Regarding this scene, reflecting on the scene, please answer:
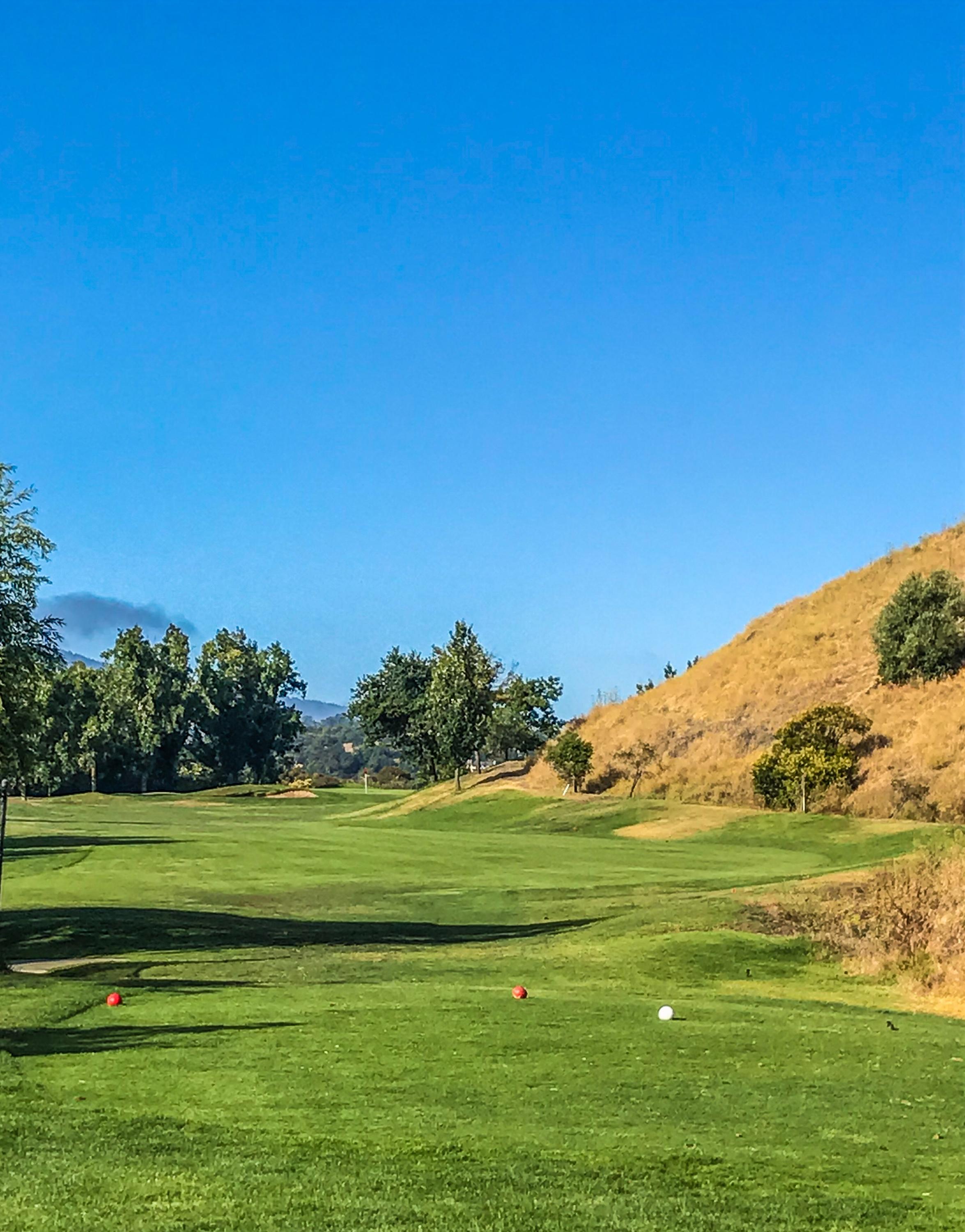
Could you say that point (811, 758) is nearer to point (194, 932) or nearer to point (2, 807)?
point (194, 932)

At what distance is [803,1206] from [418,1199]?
6.91 feet

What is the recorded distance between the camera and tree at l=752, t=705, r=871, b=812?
174ft

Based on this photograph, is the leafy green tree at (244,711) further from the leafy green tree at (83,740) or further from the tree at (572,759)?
the tree at (572,759)

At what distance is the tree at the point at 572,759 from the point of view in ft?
222

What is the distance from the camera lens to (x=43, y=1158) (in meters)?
8.59

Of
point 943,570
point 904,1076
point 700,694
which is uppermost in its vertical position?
point 943,570

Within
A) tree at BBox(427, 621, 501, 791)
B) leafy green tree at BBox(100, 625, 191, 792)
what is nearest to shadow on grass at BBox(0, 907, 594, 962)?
tree at BBox(427, 621, 501, 791)

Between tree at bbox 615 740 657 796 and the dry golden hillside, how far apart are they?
0.75 meters

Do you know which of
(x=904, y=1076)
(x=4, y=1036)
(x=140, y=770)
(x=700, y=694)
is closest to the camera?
(x=904, y=1076)

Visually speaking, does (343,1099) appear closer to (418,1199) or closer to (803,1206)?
(418,1199)

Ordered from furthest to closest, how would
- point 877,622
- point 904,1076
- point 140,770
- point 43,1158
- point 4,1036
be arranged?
1. point 140,770
2. point 877,622
3. point 4,1036
4. point 904,1076
5. point 43,1158

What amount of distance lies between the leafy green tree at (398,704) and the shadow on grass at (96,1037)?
8857 centimetres

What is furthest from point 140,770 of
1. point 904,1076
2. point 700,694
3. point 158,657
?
point 904,1076

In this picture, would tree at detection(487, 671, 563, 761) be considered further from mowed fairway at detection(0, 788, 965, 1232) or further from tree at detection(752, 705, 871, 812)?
mowed fairway at detection(0, 788, 965, 1232)
